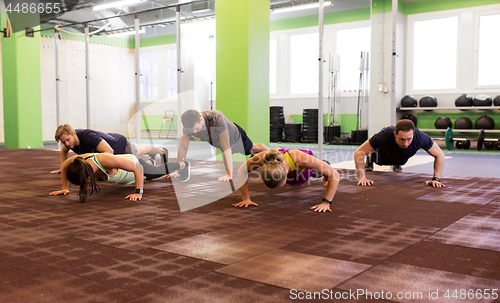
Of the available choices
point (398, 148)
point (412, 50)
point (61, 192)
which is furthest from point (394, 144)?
point (412, 50)

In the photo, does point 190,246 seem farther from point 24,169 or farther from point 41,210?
point 24,169

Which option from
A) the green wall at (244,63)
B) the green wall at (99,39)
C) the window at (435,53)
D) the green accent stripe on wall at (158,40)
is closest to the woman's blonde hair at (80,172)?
the green wall at (244,63)

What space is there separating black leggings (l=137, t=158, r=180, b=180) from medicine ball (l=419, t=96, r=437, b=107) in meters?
7.36

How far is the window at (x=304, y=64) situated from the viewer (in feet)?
39.1

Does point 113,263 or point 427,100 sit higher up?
point 427,100

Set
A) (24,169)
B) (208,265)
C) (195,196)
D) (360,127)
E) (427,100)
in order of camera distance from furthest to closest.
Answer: (360,127)
(427,100)
(24,169)
(195,196)
(208,265)

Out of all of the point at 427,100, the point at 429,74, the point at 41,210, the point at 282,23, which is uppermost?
the point at 282,23

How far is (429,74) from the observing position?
10.2 metres

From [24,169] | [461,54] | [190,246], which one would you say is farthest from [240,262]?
[461,54]

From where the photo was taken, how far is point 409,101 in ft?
31.9

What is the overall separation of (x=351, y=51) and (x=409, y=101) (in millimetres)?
2492

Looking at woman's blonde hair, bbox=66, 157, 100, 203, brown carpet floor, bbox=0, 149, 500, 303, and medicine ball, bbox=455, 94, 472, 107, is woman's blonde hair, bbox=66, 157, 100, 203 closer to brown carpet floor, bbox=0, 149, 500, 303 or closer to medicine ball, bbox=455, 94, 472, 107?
brown carpet floor, bbox=0, 149, 500, 303

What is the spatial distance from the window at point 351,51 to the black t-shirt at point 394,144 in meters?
7.28

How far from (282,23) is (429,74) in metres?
4.74
